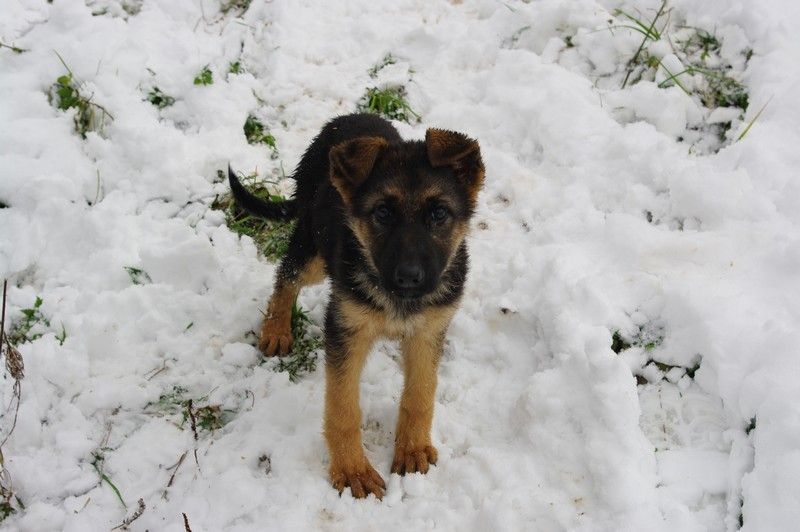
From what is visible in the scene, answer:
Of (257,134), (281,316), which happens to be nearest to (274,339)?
(281,316)

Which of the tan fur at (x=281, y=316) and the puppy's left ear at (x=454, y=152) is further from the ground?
the puppy's left ear at (x=454, y=152)

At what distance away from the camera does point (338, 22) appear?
6.62m

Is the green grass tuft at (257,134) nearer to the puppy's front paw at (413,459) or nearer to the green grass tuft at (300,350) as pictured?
the green grass tuft at (300,350)

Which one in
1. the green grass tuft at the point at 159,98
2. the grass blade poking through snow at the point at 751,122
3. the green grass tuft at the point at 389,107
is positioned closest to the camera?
the grass blade poking through snow at the point at 751,122

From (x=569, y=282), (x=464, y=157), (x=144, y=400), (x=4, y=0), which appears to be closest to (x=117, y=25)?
(x=4, y=0)

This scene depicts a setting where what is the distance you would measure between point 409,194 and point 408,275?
0.45 meters

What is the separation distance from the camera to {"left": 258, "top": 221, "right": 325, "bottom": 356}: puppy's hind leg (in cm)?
414

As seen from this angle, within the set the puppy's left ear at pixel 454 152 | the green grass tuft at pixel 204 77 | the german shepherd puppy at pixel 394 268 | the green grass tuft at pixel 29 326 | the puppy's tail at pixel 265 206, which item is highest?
the puppy's left ear at pixel 454 152

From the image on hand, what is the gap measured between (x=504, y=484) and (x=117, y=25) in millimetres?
5038

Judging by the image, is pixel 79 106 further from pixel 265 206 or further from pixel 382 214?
pixel 382 214

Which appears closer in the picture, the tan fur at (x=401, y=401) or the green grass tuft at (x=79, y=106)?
the tan fur at (x=401, y=401)

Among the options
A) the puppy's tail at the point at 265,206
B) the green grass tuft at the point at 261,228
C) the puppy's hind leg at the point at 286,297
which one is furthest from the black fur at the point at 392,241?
the green grass tuft at the point at 261,228

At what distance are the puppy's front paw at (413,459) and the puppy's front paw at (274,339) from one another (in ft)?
3.42

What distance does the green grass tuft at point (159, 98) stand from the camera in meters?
5.45
